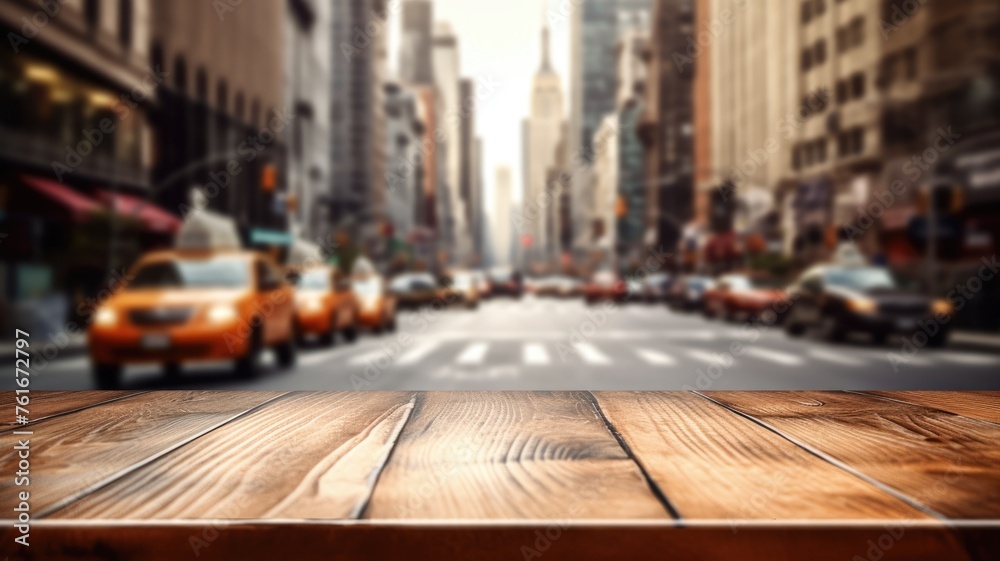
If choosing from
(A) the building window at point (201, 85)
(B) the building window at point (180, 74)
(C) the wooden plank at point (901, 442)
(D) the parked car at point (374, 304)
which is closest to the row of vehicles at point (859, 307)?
(D) the parked car at point (374, 304)

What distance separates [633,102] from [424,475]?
106 m

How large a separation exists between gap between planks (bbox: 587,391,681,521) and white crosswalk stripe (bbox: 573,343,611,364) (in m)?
12.2

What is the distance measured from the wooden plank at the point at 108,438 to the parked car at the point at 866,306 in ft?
52.5

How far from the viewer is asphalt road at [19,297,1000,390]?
11.1 meters

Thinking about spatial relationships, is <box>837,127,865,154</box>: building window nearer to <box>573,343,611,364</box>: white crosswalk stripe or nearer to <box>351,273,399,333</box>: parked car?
<box>351,273,399,333</box>: parked car

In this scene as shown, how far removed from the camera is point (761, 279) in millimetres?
26828

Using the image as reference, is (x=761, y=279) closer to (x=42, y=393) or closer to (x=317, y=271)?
(x=317, y=271)

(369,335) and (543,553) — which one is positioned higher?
(543,553)

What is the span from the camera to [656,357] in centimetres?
1512

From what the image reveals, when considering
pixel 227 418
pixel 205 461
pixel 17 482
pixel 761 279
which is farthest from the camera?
pixel 761 279

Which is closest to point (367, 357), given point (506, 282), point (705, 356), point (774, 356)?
point (705, 356)

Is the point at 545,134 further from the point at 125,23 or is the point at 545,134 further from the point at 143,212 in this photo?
the point at 143,212

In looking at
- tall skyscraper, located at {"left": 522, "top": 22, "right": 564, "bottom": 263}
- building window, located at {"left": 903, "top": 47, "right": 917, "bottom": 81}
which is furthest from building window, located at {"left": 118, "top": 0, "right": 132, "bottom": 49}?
tall skyscraper, located at {"left": 522, "top": 22, "right": 564, "bottom": 263}

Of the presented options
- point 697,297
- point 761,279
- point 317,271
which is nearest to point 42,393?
point 317,271
